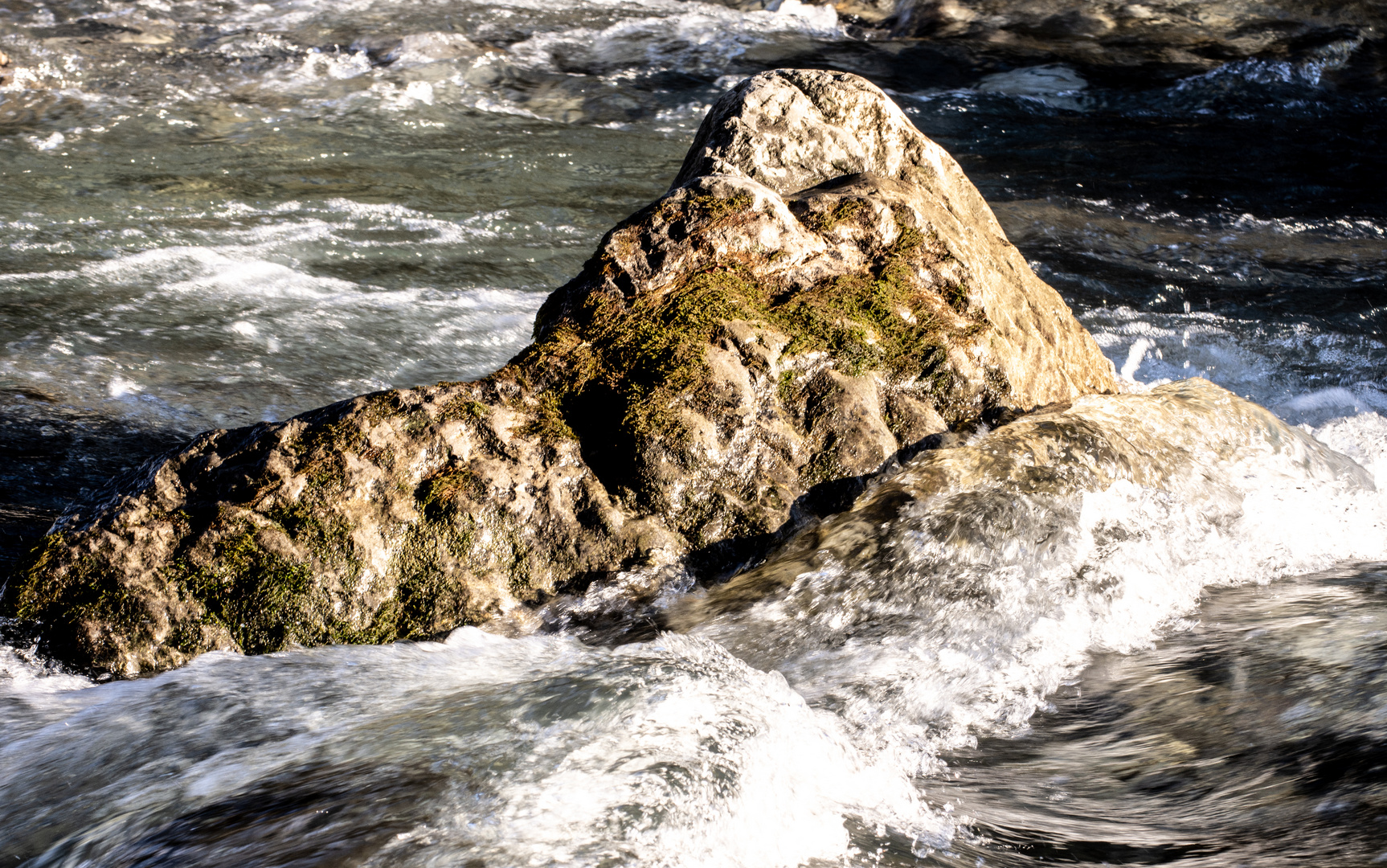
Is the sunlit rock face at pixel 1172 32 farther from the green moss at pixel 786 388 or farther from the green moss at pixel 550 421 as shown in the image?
the green moss at pixel 550 421

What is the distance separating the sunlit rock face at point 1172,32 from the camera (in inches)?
493

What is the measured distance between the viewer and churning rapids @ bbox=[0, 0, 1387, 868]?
1.90m

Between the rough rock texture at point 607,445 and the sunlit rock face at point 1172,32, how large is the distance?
10.6 meters

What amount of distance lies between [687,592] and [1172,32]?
507 inches

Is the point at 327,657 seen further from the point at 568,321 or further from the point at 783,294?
the point at 783,294

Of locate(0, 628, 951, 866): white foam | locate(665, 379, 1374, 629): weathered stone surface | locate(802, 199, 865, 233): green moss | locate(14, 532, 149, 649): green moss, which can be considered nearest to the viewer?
locate(0, 628, 951, 866): white foam

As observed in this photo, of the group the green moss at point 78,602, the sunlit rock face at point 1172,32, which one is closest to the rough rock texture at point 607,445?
the green moss at point 78,602

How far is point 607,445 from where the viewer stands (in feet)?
9.89

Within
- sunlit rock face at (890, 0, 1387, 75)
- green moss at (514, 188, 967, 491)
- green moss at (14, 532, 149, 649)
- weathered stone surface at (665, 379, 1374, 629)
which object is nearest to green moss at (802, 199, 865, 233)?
green moss at (514, 188, 967, 491)

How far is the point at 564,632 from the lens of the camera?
2754mm

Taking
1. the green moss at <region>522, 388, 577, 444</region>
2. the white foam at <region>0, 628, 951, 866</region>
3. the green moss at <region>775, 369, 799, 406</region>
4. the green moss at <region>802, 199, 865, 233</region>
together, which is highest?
the green moss at <region>802, 199, 865, 233</region>

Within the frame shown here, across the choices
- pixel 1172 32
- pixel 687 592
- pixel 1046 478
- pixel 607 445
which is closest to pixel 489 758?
pixel 687 592

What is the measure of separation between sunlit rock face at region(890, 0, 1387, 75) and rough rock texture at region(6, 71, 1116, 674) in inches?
418

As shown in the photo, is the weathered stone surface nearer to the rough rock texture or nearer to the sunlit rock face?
the rough rock texture
